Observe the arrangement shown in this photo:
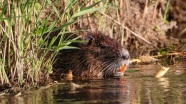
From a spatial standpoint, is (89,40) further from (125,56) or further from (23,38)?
(23,38)

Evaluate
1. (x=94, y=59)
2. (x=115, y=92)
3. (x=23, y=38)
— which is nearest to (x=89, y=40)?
(x=94, y=59)

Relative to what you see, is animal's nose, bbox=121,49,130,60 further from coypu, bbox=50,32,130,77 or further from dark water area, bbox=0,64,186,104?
dark water area, bbox=0,64,186,104

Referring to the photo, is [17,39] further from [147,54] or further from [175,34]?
[175,34]

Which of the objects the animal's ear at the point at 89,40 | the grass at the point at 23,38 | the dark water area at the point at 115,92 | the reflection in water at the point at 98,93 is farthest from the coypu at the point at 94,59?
the grass at the point at 23,38

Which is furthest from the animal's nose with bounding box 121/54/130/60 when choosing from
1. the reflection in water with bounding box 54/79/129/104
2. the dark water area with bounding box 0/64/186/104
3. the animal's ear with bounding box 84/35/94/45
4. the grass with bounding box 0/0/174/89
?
the grass with bounding box 0/0/174/89

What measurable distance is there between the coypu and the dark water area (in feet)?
0.73

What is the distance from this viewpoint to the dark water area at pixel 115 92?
5754 millimetres

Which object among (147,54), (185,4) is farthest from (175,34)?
(147,54)

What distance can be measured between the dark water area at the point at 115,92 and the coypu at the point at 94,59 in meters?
0.22

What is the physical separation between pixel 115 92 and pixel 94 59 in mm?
1718

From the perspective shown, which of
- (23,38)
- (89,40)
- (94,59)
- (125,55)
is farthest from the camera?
(89,40)

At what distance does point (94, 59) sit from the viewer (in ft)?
26.1

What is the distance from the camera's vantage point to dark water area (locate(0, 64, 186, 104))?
18.9ft

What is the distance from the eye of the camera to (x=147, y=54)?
30.9 feet
